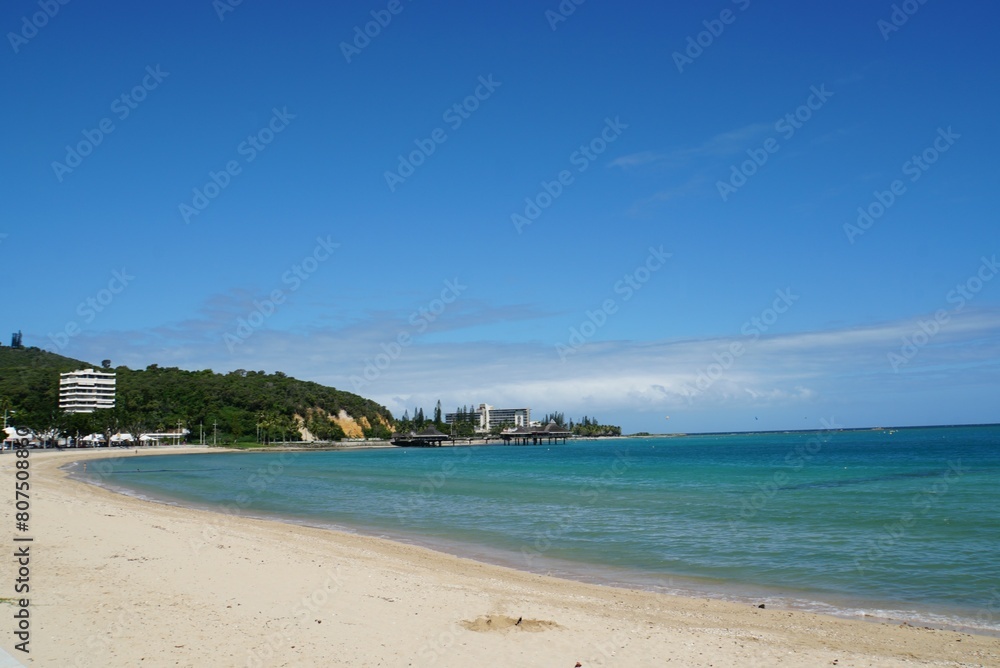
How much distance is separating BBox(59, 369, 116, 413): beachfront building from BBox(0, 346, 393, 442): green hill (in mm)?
1185

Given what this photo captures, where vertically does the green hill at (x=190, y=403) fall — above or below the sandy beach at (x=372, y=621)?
above

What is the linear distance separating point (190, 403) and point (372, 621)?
410 ft

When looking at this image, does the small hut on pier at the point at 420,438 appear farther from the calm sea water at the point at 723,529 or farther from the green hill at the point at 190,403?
the calm sea water at the point at 723,529

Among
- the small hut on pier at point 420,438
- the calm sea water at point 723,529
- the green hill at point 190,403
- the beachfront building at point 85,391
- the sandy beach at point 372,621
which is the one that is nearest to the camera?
the sandy beach at point 372,621

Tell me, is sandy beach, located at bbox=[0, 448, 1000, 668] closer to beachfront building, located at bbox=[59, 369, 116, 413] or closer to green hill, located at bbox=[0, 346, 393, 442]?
green hill, located at bbox=[0, 346, 393, 442]

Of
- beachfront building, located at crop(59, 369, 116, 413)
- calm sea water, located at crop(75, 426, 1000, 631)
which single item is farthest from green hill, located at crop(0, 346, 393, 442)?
calm sea water, located at crop(75, 426, 1000, 631)

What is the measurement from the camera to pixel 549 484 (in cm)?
3738

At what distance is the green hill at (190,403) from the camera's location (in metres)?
93.2

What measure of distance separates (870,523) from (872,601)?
31.2ft

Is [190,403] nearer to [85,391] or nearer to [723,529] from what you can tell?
[85,391]

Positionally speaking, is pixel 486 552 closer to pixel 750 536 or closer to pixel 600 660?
pixel 750 536

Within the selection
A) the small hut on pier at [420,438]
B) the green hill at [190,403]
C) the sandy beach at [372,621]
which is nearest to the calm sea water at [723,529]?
the sandy beach at [372,621]

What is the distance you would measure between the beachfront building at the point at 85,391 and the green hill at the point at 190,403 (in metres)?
1.19

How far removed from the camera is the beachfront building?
94938 mm
